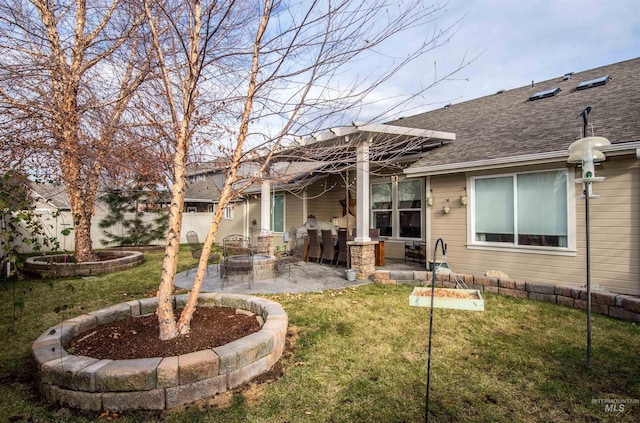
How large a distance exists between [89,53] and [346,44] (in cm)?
442

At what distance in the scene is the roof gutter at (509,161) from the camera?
17.9ft

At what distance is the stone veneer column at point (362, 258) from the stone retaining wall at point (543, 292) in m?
0.37

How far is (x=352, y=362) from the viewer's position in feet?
11.9

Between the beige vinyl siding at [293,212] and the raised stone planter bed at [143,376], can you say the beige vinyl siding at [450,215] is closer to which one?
the raised stone planter bed at [143,376]

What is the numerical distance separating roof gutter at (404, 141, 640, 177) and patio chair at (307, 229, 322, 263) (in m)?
3.47

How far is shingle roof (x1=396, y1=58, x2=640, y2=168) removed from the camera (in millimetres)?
6340

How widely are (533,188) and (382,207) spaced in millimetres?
4609

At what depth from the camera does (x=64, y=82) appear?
430 centimetres

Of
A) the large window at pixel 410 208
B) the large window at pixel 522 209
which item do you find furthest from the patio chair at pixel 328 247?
the large window at pixel 522 209

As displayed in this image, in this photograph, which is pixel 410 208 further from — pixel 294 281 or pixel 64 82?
pixel 64 82

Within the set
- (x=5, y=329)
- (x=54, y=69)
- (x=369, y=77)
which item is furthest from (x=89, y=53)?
(x=369, y=77)

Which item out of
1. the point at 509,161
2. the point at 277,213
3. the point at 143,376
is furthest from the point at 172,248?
the point at 277,213

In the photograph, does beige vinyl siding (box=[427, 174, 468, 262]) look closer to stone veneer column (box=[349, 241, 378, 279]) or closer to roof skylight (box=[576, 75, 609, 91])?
stone veneer column (box=[349, 241, 378, 279])

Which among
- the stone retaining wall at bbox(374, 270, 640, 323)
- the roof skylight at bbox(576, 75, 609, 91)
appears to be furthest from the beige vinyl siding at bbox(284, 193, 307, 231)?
the roof skylight at bbox(576, 75, 609, 91)
